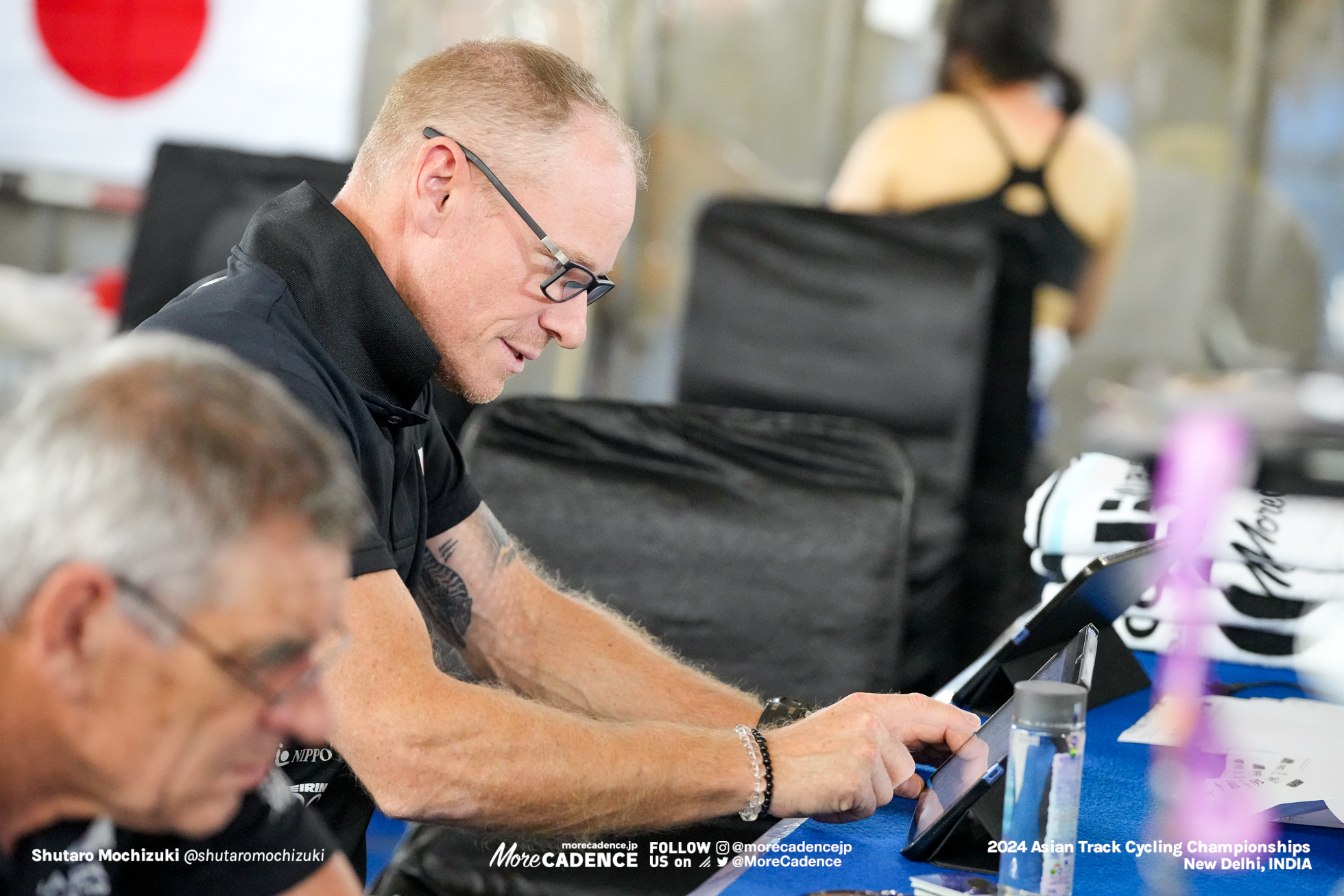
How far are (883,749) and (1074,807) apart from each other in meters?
0.25

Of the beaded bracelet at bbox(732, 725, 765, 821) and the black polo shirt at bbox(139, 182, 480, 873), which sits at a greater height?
the black polo shirt at bbox(139, 182, 480, 873)

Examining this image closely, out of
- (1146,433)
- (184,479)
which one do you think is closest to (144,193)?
(184,479)

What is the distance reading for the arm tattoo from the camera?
1.55m

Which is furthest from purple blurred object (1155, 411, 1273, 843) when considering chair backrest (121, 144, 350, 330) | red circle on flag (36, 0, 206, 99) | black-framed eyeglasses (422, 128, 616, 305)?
red circle on flag (36, 0, 206, 99)

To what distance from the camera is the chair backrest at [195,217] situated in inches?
93.6

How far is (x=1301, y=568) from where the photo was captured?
1728 millimetres

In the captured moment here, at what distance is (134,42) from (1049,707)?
14.7 ft

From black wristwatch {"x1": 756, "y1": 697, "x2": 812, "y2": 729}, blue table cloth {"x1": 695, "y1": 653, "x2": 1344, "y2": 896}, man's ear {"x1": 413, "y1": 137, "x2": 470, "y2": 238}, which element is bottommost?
black wristwatch {"x1": 756, "y1": 697, "x2": 812, "y2": 729}

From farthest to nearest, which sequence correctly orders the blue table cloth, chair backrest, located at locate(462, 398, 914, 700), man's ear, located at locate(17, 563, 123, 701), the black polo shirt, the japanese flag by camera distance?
the japanese flag, chair backrest, located at locate(462, 398, 914, 700), the black polo shirt, the blue table cloth, man's ear, located at locate(17, 563, 123, 701)

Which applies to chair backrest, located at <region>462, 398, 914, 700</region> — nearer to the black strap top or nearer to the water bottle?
the water bottle

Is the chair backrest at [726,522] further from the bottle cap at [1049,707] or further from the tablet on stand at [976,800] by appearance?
the bottle cap at [1049,707]

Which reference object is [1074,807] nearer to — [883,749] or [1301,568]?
[883,749]

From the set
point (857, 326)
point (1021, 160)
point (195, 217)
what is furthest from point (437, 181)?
point (1021, 160)

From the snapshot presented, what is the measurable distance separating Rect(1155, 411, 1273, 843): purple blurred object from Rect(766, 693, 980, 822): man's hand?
0.69 feet
